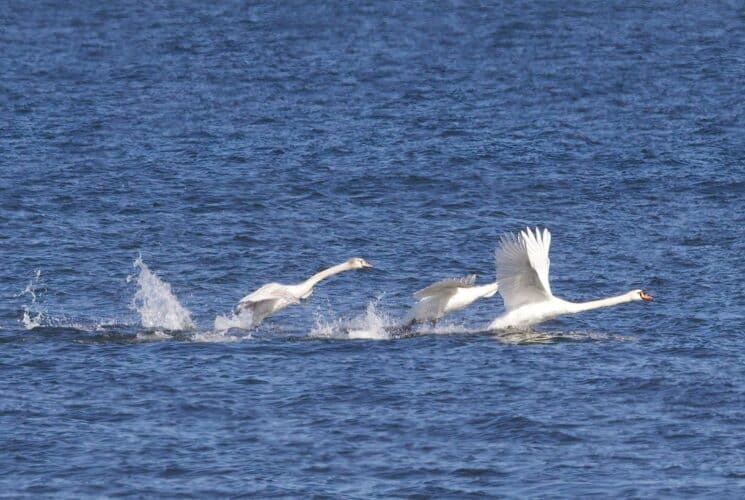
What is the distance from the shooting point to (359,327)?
26.0 meters

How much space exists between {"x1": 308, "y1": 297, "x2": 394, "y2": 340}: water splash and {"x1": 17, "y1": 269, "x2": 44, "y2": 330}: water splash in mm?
4040

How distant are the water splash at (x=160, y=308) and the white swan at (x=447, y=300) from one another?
3365 mm

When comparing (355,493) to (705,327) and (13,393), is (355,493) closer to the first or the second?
(13,393)

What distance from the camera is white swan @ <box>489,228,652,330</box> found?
82.1 ft

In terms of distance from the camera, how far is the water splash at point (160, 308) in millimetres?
26016

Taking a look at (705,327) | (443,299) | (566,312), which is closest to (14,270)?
(443,299)

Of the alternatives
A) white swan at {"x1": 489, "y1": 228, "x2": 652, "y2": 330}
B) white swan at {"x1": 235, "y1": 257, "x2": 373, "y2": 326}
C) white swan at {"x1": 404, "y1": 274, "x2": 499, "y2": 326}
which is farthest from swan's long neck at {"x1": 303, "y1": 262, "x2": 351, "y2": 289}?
white swan at {"x1": 489, "y1": 228, "x2": 652, "y2": 330}

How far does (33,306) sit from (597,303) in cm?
855

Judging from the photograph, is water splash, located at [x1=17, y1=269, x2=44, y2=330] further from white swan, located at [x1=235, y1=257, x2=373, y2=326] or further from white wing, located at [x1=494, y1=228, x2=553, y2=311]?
white wing, located at [x1=494, y1=228, x2=553, y2=311]

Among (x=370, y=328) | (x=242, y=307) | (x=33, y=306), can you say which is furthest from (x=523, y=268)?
(x=33, y=306)

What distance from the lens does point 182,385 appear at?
894 inches

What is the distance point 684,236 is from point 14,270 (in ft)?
38.4

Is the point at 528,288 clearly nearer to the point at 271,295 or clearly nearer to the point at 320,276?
the point at 320,276

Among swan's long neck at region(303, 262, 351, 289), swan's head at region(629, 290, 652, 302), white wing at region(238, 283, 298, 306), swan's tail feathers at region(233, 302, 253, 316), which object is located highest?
swan's long neck at region(303, 262, 351, 289)
